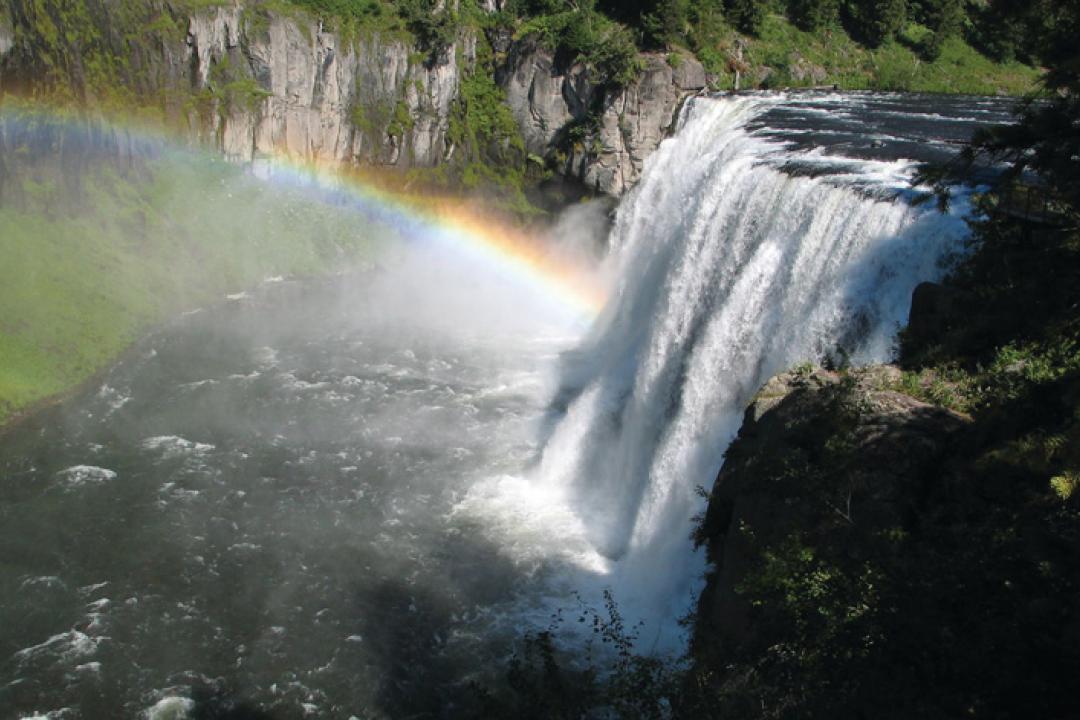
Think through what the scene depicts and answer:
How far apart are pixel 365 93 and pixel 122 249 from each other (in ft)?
42.6

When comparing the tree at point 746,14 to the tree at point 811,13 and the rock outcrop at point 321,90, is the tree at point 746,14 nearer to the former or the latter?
the tree at point 811,13

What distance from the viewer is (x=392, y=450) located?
77.3ft

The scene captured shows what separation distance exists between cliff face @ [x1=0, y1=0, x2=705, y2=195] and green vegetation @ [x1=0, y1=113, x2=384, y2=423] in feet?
8.21

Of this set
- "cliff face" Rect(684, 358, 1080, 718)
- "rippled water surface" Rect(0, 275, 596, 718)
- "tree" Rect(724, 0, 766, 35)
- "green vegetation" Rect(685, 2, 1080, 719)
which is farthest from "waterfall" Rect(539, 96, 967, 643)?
"tree" Rect(724, 0, 766, 35)

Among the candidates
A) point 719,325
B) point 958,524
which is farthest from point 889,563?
point 719,325

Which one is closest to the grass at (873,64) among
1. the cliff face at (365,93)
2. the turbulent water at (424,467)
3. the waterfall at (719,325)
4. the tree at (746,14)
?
the tree at (746,14)

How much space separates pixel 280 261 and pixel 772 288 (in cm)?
2526

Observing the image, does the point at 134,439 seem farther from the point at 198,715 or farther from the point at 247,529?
the point at 198,715

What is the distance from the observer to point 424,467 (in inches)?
891

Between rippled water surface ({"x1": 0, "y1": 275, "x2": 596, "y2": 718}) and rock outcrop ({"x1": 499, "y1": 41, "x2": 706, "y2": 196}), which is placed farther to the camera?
rock outcrop ({"x1": 499, "y1": 41, "x2": 706, "y2": 196})

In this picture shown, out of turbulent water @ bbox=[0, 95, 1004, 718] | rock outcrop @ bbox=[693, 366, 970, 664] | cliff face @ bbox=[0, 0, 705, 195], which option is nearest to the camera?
rock outcrop @ bbox=[693, 366, 970, 664]

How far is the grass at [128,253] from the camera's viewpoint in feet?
86.7

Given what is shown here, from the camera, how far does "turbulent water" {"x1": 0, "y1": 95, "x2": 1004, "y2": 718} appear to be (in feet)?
51.2

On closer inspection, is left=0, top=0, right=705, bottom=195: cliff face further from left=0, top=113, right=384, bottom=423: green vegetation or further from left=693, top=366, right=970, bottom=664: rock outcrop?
left=693, top=366, right=970, bottom=664: rock outcrop
